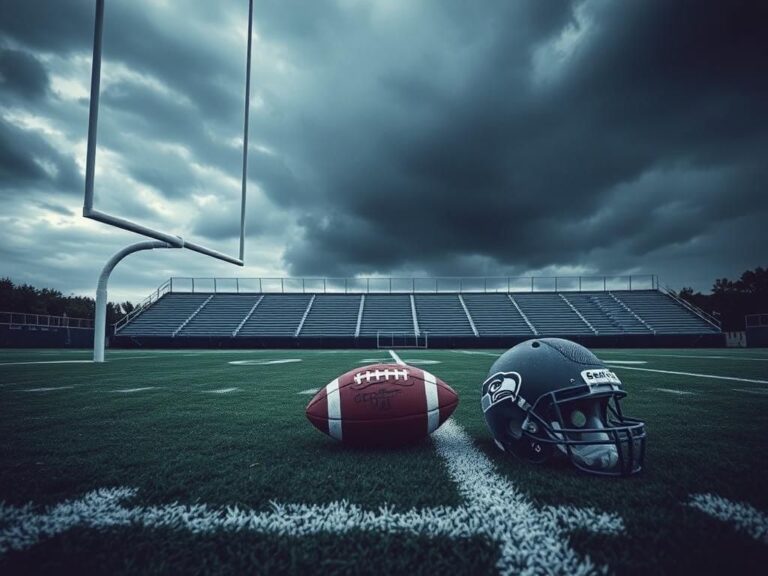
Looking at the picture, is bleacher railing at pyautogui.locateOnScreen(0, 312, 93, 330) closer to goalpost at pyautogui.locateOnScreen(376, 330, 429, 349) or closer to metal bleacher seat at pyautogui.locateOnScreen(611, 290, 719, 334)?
goalpost at pyautogui.locateOnScreen(376, 330, 429, 349)

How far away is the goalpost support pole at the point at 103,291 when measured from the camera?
23.8 ft

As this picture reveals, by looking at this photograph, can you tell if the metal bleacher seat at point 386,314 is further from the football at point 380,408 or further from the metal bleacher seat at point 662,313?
the football at point 380,408

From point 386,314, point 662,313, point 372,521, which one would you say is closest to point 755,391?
point 372,521

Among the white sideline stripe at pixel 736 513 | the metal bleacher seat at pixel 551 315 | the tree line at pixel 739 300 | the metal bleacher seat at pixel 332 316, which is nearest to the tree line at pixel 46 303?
the metal bleacher seat at pixel 332 316

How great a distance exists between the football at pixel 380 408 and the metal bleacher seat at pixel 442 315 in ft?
56.4

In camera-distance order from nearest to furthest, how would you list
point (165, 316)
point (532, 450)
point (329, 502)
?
1. point (329, 502)
2. point (532, 450)
3. point (165, 316)

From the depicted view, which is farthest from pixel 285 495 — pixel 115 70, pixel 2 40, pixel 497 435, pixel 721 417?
pixel 115 70

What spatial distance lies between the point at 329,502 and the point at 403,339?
17.8 metres

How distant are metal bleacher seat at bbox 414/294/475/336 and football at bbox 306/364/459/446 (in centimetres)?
1718

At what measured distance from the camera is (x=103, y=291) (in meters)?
7.61

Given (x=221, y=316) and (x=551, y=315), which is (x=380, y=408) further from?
(x=551, y=315)

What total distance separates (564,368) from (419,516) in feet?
2.50

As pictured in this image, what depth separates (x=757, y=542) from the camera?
3.00ft

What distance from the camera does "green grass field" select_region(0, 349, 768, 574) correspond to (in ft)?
2.87
